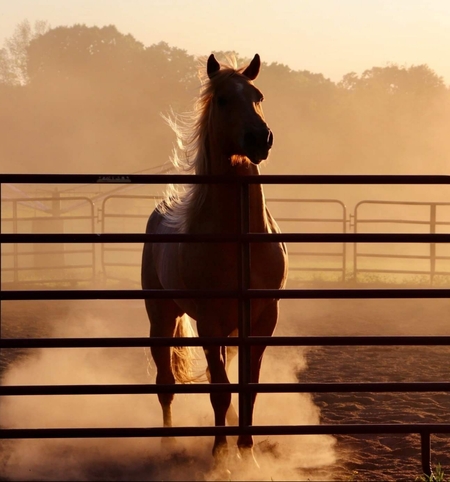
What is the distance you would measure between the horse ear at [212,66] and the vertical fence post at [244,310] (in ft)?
3.28

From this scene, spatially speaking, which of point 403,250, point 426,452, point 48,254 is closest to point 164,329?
point 426,452

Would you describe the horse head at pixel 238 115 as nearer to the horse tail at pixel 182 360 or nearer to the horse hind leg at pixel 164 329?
the horse hind leg at pixel 164 329

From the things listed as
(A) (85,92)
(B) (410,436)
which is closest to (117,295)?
(B) (410,436)

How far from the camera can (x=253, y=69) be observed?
471cm

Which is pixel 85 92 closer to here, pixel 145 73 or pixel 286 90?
pixel 145 73

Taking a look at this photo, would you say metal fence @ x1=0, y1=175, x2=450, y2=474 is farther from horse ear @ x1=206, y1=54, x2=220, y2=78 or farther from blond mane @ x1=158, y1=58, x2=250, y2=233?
horse ear @ x1=206, y1=54, x2=220, y2=78

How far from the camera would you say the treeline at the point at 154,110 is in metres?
49.8

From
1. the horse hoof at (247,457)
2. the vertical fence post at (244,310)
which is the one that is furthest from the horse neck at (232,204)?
the horse hoof at (247,457)

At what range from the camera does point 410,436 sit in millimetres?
5223

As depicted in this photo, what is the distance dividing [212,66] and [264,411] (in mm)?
2617

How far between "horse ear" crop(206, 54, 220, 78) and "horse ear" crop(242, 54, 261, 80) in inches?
6.3

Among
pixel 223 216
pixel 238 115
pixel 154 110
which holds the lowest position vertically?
pixel 223 216

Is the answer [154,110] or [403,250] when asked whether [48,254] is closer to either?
[403,250]

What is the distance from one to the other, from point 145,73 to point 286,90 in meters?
10.4
